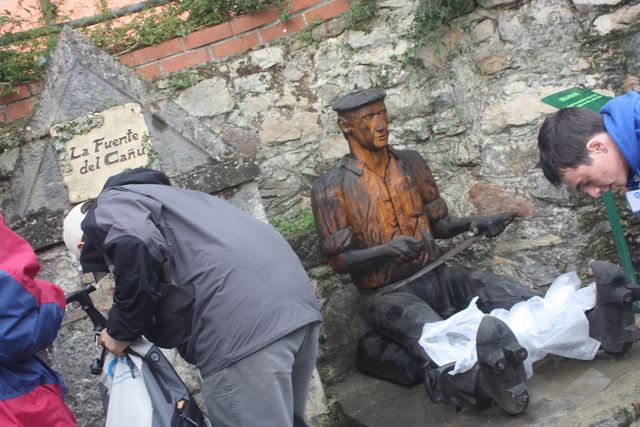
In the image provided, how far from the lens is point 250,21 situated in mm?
4477

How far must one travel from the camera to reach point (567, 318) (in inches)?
125

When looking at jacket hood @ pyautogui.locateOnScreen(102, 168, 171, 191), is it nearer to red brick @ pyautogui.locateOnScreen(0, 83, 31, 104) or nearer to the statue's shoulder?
the statue's shoulder

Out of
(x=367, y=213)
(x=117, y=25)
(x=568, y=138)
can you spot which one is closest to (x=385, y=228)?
(x=367, y=213)

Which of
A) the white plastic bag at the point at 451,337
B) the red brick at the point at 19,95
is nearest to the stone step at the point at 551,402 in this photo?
the white plastic bag at the point at 451,337

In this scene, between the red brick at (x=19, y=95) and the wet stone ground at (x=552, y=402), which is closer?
the wet stone ground at (x=552, y=402)

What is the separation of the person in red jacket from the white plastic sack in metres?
0.21

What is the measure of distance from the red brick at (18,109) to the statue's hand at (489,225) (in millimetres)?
2393

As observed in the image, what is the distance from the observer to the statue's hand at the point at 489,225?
12.3ft

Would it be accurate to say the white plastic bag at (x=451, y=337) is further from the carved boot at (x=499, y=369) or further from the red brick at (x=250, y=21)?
the red brick at (x=250, y=21)

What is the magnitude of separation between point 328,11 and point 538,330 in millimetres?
2223

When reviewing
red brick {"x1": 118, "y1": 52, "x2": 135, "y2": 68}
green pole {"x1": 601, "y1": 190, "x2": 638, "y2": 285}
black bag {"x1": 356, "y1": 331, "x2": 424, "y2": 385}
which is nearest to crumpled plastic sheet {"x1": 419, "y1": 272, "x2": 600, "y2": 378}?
black bag {"x1": 356, "y1": 331, "x2": 424, "y2": 385}

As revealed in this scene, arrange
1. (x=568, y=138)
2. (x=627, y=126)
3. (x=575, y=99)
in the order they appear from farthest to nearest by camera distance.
Answer: (x=575, y=99) < (x=568, y=138) < (x=627, y=126)

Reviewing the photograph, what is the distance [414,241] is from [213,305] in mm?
1396

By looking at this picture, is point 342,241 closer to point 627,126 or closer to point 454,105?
point 454,105
